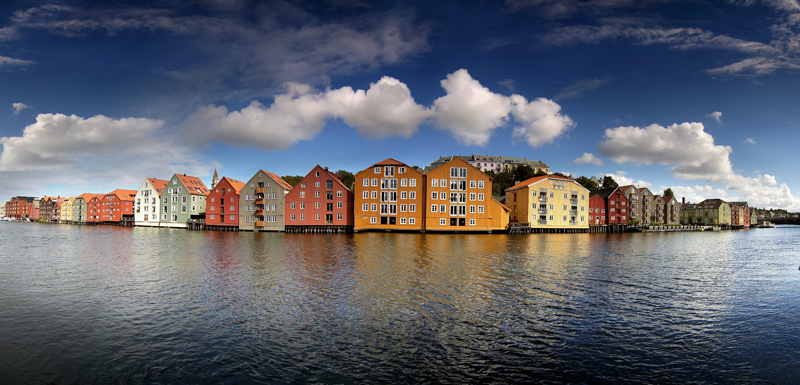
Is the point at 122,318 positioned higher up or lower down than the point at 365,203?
lower down

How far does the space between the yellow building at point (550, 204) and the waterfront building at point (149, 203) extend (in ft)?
331

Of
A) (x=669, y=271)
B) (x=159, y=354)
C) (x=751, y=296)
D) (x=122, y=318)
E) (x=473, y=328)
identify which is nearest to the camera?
(x=159, y=354)

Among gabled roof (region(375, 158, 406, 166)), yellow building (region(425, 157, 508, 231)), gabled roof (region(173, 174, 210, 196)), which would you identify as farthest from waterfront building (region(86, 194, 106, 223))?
yellow building (region(425, 157, 508, 231))

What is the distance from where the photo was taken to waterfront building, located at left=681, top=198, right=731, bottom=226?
154 metres

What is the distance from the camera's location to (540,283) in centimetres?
2528

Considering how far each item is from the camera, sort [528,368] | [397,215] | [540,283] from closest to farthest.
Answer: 1. [528,368]
2. [540,283]
3. [397,215]

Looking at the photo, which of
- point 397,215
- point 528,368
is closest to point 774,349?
point 528,368

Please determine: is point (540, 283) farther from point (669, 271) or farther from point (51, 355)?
point (51, 355)

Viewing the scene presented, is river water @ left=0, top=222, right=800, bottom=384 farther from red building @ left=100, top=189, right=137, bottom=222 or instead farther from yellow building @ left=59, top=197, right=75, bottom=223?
yellow building @ left=59, top=197, right=75, bottom=223

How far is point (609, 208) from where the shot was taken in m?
112

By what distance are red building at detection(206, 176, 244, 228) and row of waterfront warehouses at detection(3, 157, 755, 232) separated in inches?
9.8

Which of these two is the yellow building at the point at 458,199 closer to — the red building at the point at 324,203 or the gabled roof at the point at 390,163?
the gabled roof at the point at 390,163

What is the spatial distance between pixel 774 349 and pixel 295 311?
18582 mm

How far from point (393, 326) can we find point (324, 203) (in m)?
72.3
